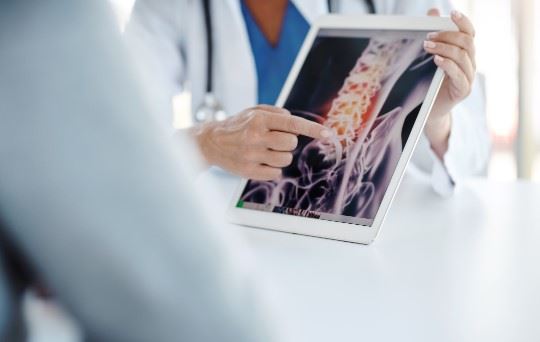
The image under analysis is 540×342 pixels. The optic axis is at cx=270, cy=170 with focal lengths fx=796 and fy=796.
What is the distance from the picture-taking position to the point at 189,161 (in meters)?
0.22

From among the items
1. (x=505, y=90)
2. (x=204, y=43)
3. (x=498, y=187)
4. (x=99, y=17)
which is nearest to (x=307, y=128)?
(x=498, y=187)

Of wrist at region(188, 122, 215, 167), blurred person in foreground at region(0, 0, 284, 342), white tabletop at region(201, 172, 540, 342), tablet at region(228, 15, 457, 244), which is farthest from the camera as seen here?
wrist at region(188, 122, 215, 167)

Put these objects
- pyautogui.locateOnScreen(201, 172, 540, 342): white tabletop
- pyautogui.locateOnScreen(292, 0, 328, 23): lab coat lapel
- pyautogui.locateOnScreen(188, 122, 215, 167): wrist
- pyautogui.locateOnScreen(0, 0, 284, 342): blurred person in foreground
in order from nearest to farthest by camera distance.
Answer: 1. pyautogui.locateOnScreen(0, 0, 284, 342): blurred person in foreground
2. pyautogui.locateOnScreen(201, 172, 540, 342): white tabletop
3. pyautogui.locateOnScreen(188, 122, 215, 167): wrist
4. pyautogui.locateOnScreen(292, 0, 328, 23): lab coat lapel

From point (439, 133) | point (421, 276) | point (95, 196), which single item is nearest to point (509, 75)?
point (439, 133)

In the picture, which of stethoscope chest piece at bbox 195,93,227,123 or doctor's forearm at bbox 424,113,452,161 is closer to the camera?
doctor's forearm at bbox 424,113,452,161

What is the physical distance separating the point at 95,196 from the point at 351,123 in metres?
0.65

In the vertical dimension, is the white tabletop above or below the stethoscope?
below

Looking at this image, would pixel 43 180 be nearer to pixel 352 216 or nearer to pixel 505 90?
pixel 352 216

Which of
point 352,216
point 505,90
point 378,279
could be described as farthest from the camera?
point 505,90

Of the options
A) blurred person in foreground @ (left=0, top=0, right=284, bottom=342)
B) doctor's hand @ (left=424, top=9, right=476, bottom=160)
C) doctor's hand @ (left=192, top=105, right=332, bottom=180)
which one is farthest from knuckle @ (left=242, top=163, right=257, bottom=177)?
blurred person in foreground @ (left=0, top=0, right=284, bottom=342)

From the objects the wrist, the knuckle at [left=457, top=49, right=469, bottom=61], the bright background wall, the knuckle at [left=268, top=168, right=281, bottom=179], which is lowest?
the knuckle at [left=268, top=168, right=281, bottom=179]

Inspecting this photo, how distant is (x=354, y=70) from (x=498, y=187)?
1.05ft

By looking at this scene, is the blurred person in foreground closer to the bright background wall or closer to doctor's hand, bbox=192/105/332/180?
doctor's hand, bbox=192/105/332/180

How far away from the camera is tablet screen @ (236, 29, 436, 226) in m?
0.79
